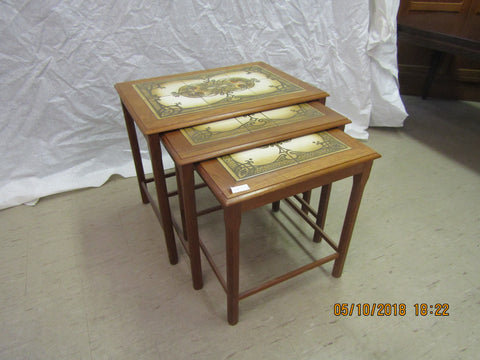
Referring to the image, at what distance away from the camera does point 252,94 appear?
1.34 m

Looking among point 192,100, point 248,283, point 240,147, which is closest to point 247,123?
point 240,147

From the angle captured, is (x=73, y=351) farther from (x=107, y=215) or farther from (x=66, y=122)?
(x=66, y=122)

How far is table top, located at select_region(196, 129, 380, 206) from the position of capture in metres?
0.88

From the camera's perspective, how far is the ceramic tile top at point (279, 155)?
0.95 metres

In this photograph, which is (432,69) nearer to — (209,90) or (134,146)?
(209,90)

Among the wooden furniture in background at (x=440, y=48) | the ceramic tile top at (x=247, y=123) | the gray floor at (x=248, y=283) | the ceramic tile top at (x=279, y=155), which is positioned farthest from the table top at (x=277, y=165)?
the wooden furniture in background at (x=440, y=48)

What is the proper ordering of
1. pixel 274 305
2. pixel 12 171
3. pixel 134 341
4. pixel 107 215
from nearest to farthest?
pixel 134 341
pixel 274 305
pixel 107 215
pixel 12 171

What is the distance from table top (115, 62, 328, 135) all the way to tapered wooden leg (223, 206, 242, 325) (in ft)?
1.32

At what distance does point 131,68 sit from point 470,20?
2.46m

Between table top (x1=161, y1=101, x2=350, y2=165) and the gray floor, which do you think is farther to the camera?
the gray floor

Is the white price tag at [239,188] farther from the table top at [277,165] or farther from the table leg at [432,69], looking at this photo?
the table leg at [432,69]

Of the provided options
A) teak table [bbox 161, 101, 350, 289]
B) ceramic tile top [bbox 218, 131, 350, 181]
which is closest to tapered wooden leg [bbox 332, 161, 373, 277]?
ceramic tile top [bbox 218, 131, 350, 181]

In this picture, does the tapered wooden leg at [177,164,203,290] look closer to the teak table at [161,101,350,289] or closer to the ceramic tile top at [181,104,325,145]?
the teak table at [161,101,350,289]

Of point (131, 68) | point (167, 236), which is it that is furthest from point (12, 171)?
point (167, 236)
